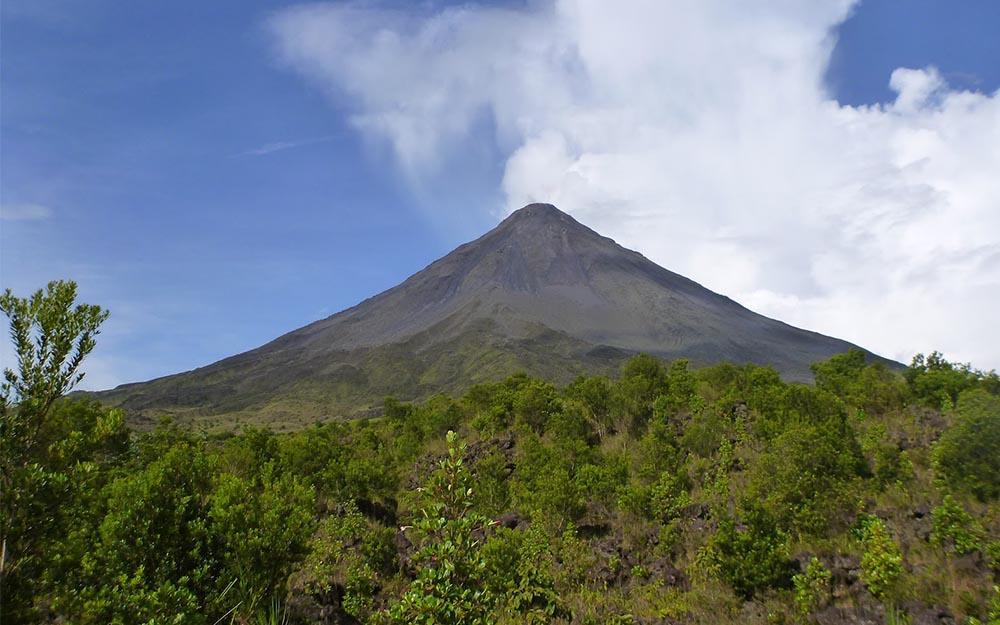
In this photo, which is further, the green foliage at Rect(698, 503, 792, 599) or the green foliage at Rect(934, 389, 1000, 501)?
the green foliage at Rect(934, 389, 1000, 501)

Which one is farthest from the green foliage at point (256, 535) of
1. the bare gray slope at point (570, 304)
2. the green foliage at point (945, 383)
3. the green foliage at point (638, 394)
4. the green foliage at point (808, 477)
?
the bare gray slope at point (570, 304)

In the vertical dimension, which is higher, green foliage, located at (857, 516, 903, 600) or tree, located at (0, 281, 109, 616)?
tree, located at (0, 281, 109, 616)

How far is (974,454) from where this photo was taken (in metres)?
8.29

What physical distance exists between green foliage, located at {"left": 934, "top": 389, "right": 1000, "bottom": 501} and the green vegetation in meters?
0.03

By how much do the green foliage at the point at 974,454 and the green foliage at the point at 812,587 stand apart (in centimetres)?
321

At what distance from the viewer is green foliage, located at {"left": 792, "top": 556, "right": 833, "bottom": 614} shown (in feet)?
21.4

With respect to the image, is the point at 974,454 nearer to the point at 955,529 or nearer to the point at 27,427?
the point at 955,529

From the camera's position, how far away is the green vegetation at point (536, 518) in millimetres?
3584

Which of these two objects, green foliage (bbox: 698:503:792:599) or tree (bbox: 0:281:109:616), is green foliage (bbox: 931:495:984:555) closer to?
green foliage (bbox: 698:503:792:599)

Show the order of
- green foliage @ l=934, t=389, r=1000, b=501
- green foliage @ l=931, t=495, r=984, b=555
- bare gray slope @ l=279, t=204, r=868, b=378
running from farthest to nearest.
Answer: bare gray slope @ l=279, t=204, r=868, b=378
green foliage @ l=934, t=389, r=1000, b=501
green foliage @ l=931, t=495, r=984, b=555

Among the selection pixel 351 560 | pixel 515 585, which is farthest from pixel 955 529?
pixel 351 560

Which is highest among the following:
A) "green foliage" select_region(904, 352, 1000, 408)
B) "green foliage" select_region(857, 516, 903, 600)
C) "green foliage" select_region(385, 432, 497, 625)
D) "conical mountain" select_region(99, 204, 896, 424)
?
"conical mountain" select_region(99, 204, 896, 424)

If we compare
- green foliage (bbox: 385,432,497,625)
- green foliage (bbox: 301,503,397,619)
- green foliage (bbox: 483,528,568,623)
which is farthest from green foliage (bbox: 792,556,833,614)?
green foliage (bbox: 301,503,397,619)

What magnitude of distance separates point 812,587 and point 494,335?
4455 inches
